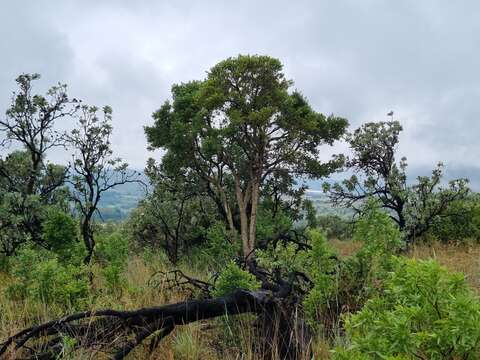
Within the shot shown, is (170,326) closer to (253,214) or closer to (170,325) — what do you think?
(170,325)

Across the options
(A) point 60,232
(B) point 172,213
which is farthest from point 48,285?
(B) point 172,213

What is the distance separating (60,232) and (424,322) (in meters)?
6.71

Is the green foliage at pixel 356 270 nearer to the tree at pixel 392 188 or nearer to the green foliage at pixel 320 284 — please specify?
the green foliage at pixel 320 284

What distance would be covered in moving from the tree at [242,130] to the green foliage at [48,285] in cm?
1045

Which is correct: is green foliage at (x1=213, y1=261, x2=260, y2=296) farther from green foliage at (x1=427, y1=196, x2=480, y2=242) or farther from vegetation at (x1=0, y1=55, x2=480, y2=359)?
A: green foliage at (x1=427, y1=196, x2=480, y2=242)

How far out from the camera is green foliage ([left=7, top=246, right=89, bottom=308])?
20.3 ft

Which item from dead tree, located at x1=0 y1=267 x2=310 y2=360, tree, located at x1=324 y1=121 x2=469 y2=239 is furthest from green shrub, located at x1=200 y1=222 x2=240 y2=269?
dead tree, located at x1=0 y1=267 x2=310 y2=360

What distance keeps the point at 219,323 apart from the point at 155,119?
14.4 m

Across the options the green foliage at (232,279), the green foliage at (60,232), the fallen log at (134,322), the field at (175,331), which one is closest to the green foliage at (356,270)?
the field at (175,331)

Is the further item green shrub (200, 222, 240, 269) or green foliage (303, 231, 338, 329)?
green shrub (200, 222, 240, 269)

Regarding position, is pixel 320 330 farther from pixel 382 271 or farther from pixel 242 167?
pixel 242 167

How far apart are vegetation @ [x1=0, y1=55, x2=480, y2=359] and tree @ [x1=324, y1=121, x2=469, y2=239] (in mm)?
61

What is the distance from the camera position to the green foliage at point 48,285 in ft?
20.3

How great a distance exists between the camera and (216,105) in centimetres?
1727
